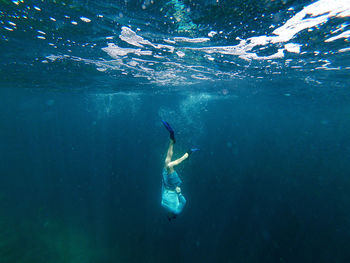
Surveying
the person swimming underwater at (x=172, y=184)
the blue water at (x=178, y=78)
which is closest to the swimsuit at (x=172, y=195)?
the person swimming underwater at (x=172, y=184)

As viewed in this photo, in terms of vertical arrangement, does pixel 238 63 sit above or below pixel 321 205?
above

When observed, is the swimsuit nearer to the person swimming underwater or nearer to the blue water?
the person swimming underwater

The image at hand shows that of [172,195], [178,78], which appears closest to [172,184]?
[172,195]

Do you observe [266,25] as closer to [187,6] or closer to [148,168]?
[187,6]

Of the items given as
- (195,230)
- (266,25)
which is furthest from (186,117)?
(266,25)

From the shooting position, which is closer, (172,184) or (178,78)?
(172,184)

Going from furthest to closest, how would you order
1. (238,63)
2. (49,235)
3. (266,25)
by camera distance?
1. (49,235)
2. (238,63)
3. (266,25)

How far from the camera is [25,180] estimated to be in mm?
34250

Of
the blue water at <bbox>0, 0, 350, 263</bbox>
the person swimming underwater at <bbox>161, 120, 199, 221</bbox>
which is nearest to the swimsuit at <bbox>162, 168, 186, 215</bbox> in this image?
the person swimming underwater at <bbox>161, 120, 199, 221</bbox>

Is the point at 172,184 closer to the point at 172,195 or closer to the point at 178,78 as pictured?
the point at 172,195

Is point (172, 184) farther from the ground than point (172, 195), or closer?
farther from the ground

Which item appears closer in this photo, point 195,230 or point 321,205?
point 195,230

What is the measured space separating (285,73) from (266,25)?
10.9 metres

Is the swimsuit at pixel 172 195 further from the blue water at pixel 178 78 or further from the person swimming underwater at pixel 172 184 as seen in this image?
the blue water at pixel 178 78
